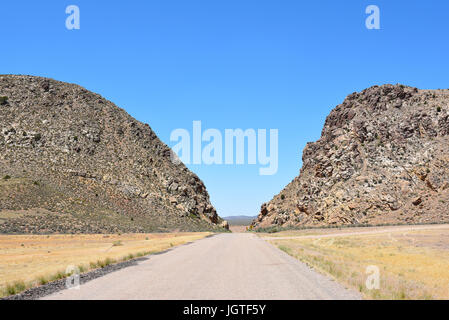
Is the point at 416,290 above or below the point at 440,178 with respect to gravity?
below

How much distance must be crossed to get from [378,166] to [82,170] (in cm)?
6623

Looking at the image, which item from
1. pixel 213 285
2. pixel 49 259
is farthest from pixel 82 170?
pixel 213 285

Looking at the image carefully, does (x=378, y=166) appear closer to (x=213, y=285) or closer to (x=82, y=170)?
(x=82, y=170)

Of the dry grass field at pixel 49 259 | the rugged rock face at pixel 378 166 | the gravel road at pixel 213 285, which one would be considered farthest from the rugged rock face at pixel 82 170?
the gravel road at pixel 213 285

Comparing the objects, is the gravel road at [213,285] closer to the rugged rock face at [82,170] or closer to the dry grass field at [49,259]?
the dry grass field at [49,259]

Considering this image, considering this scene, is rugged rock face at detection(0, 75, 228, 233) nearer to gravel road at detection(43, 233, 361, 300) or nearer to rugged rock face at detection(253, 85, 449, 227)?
rugged rock face at detection(253, 85, 449, 227)

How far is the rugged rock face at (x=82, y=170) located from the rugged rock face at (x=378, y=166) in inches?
1174

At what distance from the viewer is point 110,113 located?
111000 mm

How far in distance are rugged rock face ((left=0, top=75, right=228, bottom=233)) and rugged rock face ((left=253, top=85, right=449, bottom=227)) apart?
29822mm

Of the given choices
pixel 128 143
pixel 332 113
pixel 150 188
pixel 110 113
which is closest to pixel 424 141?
pixel 332 113

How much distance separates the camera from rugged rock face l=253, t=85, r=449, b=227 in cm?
7831

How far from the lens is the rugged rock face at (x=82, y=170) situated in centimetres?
7056
